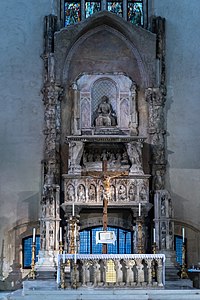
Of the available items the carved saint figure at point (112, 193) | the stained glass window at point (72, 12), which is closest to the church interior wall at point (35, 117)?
the stained glass window at point (72, 12)

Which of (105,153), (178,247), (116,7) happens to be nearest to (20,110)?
(105,153)

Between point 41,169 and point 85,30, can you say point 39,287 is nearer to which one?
point 41,169

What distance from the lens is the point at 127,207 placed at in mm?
18031

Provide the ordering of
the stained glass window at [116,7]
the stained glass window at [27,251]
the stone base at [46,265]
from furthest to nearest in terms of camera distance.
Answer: the stained glass window at [116,7], the stained glass window at [27,251], the stone base at [46,265]

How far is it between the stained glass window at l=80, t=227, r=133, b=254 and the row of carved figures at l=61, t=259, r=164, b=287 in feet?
15.4

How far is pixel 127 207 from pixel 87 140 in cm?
228

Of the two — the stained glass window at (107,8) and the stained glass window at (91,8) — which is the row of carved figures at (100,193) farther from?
the stained glass window at (91,8)

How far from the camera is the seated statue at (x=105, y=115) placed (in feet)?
62.5

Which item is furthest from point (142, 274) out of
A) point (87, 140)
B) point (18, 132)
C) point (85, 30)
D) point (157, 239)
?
point (85, 30)

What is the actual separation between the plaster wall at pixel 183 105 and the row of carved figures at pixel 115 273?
4894 mm

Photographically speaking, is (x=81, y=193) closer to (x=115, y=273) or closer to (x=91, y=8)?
(x=115, y=273)

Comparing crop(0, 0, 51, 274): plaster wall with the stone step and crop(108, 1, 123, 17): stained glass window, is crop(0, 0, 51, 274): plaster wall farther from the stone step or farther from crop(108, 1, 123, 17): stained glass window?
the stone step

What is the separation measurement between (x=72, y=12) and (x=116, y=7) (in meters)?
1.46

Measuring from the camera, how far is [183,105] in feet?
63.8
